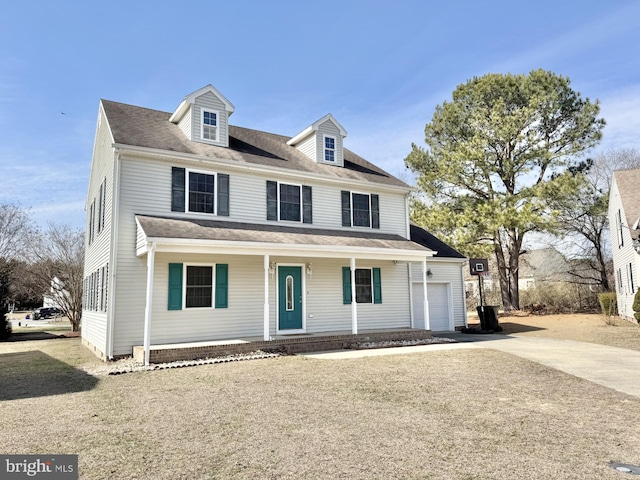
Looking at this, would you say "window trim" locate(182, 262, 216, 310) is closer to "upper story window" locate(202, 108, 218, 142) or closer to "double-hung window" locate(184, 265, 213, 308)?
"double-hung window" locate(184, 265, 213, 308)

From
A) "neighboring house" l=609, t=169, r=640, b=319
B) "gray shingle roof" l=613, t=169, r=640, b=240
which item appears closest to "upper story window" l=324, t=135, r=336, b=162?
"neighboring house" l=609, t=169, r=640, b=319

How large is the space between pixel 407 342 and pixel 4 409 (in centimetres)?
1014

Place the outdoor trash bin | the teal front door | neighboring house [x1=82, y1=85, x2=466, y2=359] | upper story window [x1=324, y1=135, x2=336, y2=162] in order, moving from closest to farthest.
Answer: neighboring house [x1=82, y1=85, x2=466, y2=359] < the teal front door < upper story window [x1=324, y1=135, x2=336, y2=162] < the outdoor trash bin

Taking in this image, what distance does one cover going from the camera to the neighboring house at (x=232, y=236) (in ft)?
36.6

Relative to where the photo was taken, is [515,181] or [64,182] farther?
[64,182]

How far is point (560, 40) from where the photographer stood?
39.8 feet

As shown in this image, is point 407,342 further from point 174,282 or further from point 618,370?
point 174,282

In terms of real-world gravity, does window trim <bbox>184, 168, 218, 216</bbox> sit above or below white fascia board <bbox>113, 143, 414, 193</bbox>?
below

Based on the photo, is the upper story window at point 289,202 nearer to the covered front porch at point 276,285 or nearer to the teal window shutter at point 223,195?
the covered front porch at point 276,285

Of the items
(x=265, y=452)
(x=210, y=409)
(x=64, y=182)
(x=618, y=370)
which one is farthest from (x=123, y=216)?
(x=64, y=182)

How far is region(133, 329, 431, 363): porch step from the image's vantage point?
1012 centimetres

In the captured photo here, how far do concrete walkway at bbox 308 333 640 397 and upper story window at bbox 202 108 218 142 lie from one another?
7.64 metres

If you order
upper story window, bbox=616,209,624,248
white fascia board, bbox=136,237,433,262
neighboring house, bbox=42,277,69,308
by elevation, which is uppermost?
upper story window, bbox=616,209,624,248

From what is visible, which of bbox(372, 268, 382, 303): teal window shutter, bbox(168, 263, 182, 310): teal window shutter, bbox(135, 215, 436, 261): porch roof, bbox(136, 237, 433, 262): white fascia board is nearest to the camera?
bbox(136, 237, 433, 262): white fascia board
